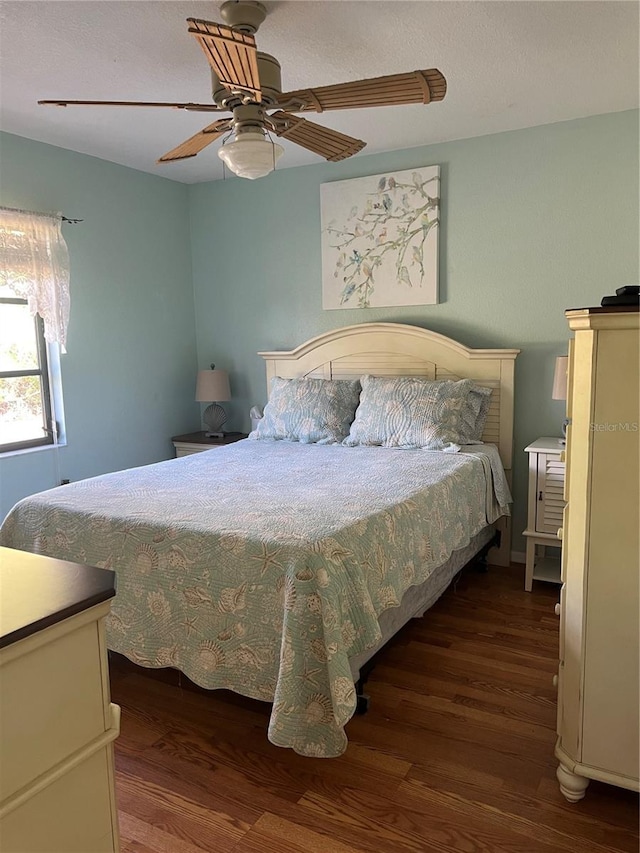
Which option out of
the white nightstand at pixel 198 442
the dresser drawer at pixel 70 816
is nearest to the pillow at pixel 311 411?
the white nightstand at pixel 198 442

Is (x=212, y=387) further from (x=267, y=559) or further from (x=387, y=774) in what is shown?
(x=387, y=774)

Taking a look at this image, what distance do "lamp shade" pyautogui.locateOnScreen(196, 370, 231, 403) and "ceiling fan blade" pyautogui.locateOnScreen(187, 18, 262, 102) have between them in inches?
105

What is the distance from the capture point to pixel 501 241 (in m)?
3.67

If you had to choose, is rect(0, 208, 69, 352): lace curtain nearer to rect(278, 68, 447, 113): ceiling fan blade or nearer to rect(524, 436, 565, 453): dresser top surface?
rect(278, 68, 447, 113): ceiling fan blade

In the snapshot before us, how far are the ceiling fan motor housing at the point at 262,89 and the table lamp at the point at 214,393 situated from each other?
2.44 metres

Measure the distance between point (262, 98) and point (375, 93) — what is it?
0.41m

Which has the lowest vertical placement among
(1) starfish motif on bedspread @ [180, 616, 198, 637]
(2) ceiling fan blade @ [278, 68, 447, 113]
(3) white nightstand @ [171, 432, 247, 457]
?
(1) starfish motif on bedspread @ [180, 616, 198, 637]

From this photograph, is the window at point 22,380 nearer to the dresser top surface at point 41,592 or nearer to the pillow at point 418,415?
the pillow at point 418,415

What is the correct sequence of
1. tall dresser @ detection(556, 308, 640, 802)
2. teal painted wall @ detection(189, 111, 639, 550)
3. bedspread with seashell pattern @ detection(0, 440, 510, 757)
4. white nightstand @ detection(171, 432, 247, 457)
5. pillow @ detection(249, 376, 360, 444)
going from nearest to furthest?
tall dresser @ detection(556, 308, 640, 802) → bedspread with seashell pattern @ detection(0, 440, 510, 757) → teal painted wall @ detection(189, 111, 639, 550) → pillow @ detection(249, 376, 360, 444) → white nightstand @ detection(171, 432, 247, 457)

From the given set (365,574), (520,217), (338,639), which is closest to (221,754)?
(338,639)

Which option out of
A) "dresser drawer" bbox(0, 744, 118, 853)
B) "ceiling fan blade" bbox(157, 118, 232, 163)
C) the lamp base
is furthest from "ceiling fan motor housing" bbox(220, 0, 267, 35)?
the lamp base

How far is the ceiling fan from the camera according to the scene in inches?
75.0

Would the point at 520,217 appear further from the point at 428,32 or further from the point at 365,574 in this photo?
the point at 365,574

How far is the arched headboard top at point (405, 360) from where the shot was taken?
3664 millimetres
